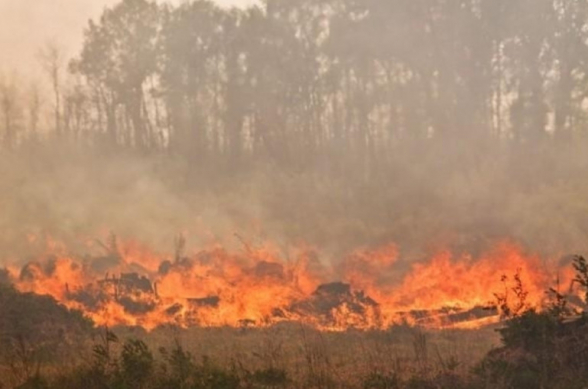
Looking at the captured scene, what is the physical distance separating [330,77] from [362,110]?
3.14 meters

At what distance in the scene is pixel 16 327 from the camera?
18422 millimetres

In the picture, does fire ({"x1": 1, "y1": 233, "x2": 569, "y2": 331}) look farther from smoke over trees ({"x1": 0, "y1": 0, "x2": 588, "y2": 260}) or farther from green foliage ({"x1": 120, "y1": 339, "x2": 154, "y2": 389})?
green foliage ({"x1": 120, "y1": 339, "x2": 154, "y2": 389})

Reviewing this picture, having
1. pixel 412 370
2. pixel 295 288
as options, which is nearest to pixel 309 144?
pixel 295 288

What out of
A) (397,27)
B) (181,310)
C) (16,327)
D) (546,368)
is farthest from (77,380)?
(397,27)

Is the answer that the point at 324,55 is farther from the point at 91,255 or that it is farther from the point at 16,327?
the point at 16,327

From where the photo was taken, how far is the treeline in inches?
1495

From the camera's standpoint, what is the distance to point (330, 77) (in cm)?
4281

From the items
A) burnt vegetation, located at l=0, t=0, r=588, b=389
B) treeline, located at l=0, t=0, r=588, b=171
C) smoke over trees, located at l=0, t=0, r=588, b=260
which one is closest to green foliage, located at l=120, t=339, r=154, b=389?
burnt vegetation, located at l=0, t=0, r=588, b=389

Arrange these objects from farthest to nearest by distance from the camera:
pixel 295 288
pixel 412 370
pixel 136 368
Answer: pixel 295 288 → pixel 412 370 → pixel 136 368

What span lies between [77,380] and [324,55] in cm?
3340

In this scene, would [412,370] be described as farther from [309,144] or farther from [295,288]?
[309,144]

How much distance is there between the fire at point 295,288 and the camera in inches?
879

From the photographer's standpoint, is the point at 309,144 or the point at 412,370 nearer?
the point at 412,370

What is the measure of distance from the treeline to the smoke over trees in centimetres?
11
